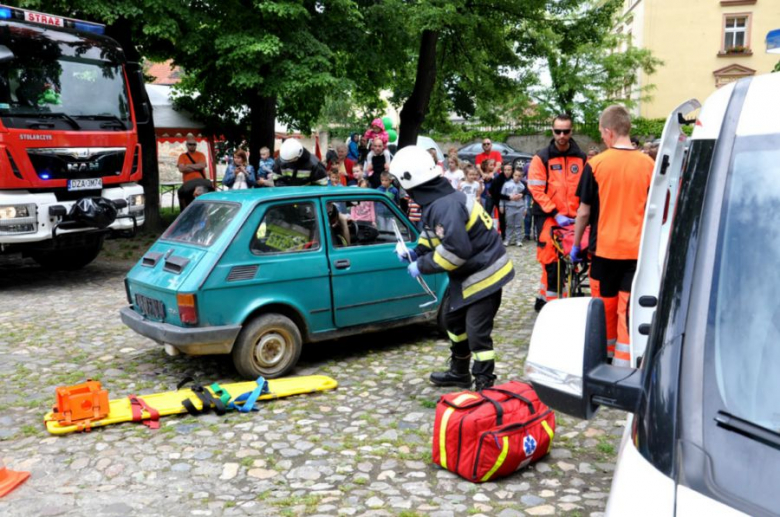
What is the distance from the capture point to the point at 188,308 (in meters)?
5.99

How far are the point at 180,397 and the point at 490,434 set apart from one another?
2.66m

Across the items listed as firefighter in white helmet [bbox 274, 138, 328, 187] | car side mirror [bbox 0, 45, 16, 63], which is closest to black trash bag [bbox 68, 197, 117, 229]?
car side mirror [bbox 0, 45, 16, 63]

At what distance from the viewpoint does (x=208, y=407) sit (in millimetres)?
5645

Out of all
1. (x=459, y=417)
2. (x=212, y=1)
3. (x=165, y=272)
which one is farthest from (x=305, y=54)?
(x=459, y=417)

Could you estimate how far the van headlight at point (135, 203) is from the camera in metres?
11.5

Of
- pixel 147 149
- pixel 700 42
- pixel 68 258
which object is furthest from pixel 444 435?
pixel 700 42

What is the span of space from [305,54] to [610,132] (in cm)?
919

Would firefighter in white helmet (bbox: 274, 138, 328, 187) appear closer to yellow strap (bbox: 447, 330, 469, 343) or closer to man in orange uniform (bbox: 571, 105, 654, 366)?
yellow strap (bbox: 447, 330, 469, 343)

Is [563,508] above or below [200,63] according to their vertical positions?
below

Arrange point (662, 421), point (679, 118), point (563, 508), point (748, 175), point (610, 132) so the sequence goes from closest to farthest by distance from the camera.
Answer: point (662, 421) < point (748, 175) < point (679, 118) < point (563, 508) < point (610, 132)

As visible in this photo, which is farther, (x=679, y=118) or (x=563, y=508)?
(x=563, y=508)

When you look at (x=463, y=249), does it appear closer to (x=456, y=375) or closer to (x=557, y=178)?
(x=456, y=375)

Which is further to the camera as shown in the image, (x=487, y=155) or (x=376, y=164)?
(x=487, y=155)

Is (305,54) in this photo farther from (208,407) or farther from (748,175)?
(748,175)
